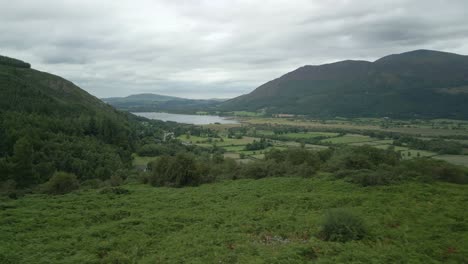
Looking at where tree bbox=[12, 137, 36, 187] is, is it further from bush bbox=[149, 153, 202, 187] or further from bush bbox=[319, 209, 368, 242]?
bush bbox=[319, 209, 368, 242]

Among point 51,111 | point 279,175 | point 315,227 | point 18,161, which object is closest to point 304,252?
point 315,227

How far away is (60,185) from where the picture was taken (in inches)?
1346

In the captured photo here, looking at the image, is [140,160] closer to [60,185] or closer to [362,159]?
[60,185]

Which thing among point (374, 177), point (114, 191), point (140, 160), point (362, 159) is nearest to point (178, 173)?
point (114, 191)

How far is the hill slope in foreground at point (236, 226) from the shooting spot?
50.5 feet

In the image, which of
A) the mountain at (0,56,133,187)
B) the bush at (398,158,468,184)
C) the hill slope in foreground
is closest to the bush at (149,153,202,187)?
the hill slope in foreground

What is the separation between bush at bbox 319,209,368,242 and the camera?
56.3 feet

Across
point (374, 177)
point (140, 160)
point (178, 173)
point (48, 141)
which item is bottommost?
point (140, 160)

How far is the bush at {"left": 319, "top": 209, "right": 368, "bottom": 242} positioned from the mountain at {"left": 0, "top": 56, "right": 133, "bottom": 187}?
4618 cm

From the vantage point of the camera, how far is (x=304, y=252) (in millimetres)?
15312

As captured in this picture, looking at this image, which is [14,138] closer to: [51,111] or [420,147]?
[51,111]

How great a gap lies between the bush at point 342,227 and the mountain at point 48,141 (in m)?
46.2

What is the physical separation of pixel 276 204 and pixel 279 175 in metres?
14.6

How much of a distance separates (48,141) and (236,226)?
6319cm
